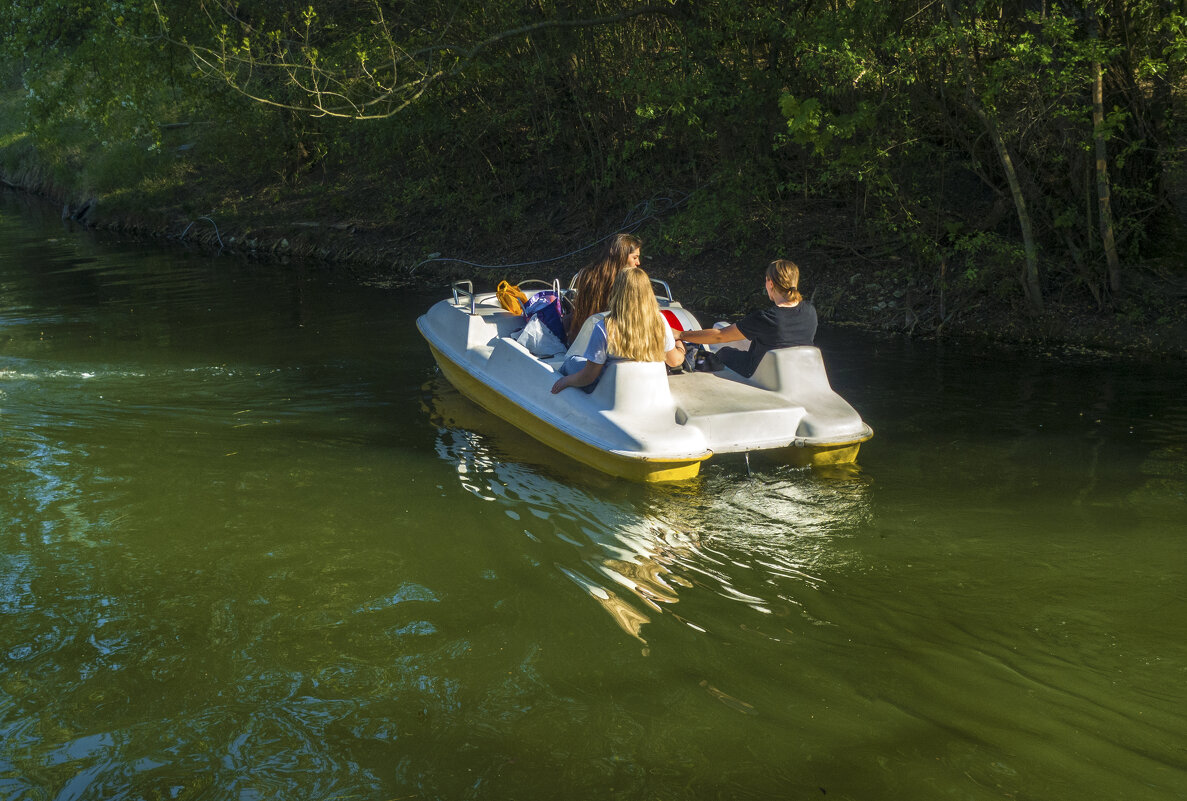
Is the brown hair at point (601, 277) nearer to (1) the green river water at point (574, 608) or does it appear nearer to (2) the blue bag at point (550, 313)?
(2) the blue bag at point (550, 313)

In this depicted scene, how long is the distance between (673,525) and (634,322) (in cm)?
140

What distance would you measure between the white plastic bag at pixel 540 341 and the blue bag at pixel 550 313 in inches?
2.4

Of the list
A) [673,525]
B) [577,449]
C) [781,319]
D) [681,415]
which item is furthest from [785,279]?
[673,525]

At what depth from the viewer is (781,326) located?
678 cm

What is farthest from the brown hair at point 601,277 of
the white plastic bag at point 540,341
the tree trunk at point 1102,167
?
the tree trunk at point 1102,167

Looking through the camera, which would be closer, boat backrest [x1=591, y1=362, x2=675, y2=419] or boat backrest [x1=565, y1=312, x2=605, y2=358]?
boat backrest [x1=591, y1=362, x2=675, y2=419]

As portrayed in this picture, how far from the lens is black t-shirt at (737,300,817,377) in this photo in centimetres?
679

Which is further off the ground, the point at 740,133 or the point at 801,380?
the point at 740,133

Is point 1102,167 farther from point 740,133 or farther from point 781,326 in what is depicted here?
point 781,326

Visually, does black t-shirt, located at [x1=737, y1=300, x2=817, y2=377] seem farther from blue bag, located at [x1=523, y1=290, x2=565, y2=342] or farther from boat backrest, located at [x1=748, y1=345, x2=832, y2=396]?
blue bag, located at [x1=523, y1=290, x2=565, y2=342]

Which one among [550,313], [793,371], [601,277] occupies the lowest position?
[793,371]

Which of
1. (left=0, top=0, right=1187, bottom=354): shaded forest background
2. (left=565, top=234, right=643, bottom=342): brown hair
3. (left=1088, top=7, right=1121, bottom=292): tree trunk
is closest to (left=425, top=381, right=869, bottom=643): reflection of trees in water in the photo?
(left=565, top=234, right=643, bottom=342): brown hair

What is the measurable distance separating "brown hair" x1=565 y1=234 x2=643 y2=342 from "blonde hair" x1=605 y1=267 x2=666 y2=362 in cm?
59

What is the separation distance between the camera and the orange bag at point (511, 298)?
333 inches
